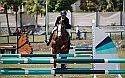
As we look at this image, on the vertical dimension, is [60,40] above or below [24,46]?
above

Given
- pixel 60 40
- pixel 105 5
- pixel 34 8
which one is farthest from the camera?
pixel 105 5

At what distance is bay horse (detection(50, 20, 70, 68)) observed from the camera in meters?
13.4

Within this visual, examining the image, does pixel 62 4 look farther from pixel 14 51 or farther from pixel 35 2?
pixel 14 51

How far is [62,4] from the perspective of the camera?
206 ft

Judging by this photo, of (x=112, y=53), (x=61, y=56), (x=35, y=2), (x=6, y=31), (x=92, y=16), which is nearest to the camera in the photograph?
(x=112, y=53)

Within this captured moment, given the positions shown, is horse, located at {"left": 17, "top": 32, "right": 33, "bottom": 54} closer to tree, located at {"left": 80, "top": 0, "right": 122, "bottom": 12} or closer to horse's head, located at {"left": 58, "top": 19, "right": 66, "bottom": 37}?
horse's head, located at {"left": 58, "top": 19, "right": 66, "bottom": 37}

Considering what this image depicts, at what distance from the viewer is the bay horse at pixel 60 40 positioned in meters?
13.4

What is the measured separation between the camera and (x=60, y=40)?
13.7 m

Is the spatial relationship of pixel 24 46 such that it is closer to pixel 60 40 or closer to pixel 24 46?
pixel 24 46

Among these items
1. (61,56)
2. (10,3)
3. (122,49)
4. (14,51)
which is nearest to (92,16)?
(10,3)

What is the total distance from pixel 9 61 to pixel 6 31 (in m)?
34.1

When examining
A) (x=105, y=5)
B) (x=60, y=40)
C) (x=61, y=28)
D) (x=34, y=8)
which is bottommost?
(x=60, y=40)

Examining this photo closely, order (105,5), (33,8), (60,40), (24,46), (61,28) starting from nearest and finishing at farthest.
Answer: (61,28) → (60,40) → (24,46) → (33,8) → (105,5)

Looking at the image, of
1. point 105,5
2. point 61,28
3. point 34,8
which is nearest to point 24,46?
point 61,28
